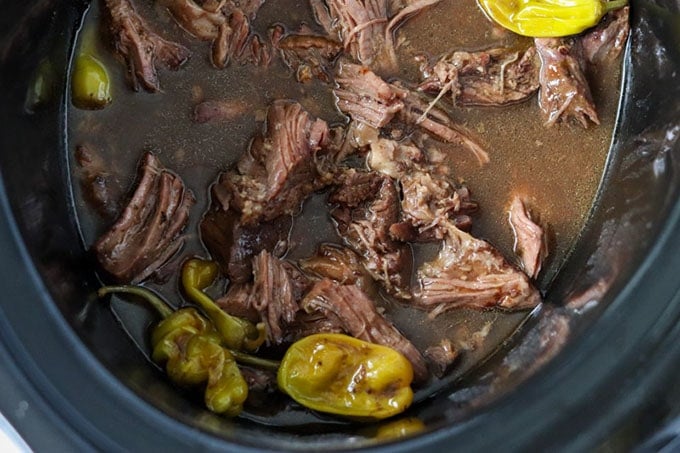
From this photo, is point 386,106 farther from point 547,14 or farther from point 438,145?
point 547,14

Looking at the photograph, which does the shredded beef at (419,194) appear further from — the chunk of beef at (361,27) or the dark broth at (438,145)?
the chunk of beef at (361,27)

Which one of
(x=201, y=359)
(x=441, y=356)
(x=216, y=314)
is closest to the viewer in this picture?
(x=201, y=359)

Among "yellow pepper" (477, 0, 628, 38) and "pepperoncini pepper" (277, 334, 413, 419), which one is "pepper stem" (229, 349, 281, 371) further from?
"yellow pepper" (477, 0, 628, 38)

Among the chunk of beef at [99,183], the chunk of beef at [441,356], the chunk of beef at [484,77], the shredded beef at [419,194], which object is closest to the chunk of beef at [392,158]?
the shredded beef at [419,194]

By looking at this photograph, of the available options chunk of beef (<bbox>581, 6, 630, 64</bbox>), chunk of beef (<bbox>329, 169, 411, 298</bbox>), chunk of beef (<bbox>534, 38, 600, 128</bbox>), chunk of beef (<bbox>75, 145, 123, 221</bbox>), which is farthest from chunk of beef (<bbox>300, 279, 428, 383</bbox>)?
chunk of beef (<bbox>581, 6, 630, 64</bbox>)

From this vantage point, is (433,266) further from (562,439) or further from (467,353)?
(562,439)

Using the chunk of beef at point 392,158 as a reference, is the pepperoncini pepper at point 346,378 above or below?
below

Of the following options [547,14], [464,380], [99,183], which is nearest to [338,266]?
[464,380]
